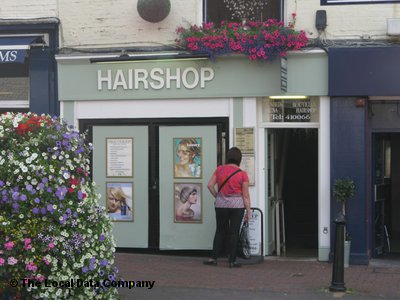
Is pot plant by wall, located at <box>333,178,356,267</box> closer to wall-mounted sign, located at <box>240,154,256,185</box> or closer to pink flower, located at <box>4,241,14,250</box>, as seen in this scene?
wall-mounted sign, located at <box>240,154,256,185</box>

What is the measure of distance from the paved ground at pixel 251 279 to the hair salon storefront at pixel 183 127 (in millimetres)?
543

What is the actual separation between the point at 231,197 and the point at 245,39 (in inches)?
96.8

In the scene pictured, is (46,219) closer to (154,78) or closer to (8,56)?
(154,78)

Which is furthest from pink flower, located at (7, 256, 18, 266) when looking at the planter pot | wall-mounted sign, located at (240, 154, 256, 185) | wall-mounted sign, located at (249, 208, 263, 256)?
the planter pot

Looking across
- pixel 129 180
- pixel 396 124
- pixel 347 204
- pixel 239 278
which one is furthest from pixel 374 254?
pixel 129 180

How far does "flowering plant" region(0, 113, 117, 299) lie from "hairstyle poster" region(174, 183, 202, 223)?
4.08 m

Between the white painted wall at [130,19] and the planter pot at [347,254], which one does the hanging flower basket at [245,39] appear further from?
the planter pot at [347,254]

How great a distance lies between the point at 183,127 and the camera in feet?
36.1

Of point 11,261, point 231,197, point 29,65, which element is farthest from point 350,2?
point 11,261

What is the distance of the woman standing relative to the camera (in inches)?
388

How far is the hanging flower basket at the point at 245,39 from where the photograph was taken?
403 inches

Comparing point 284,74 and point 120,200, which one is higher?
point 284,74

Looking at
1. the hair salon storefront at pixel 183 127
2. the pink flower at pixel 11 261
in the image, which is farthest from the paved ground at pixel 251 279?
the pink flower at pixel 11 261

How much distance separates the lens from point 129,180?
11.2 meters
